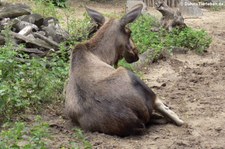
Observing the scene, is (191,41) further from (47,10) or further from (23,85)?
(23,85)

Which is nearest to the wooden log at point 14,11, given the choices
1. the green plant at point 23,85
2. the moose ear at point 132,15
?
the green plant at point 23,85

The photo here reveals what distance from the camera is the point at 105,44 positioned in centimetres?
704

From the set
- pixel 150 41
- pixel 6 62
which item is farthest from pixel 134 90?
pixel 150 41

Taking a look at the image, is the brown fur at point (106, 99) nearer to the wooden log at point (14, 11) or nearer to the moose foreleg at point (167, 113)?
the moose foreleg at point (167, 113)

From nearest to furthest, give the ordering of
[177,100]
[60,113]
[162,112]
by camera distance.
Result: 1. [162,112]
2. [60,113]
3. [177,100]

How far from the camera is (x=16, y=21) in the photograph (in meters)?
10.6

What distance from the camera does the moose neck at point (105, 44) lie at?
693cm

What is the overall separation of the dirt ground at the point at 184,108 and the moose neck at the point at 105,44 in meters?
0.89

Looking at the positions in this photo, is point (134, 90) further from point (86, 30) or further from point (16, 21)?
point (16, 21)

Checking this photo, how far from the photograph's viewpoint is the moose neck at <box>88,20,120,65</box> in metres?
6.93

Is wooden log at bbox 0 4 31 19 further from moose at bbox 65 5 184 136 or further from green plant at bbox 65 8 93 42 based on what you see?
moose at bbox 65 5 184 136

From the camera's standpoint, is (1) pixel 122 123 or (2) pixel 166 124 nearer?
(1) pixel 122 123

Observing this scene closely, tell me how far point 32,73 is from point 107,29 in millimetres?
1144

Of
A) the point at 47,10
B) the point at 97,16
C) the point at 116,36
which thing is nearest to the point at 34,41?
the point at 97,16
